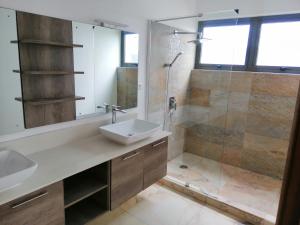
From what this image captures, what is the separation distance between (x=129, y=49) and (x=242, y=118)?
1.97m

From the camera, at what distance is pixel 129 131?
Answer: 2.48 metres

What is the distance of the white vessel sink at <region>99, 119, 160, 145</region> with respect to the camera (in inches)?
80.5

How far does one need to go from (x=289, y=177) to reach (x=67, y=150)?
1.76 metres

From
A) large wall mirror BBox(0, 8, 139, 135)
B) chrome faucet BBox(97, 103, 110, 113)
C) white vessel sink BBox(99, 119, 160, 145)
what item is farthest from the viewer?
chrome faucet BBox(97, 103, 110, 113)

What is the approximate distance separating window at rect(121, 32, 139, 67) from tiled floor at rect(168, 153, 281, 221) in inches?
64.5

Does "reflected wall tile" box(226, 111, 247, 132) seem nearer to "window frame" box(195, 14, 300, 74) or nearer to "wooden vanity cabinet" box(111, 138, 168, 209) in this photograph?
"window frame" box(195, 14, 300, 74)

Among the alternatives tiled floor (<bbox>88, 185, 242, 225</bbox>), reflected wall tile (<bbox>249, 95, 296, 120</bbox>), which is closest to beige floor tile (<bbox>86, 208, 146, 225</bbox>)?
tiled floor (<bbox>88, 185, 242, 225</bbox>)

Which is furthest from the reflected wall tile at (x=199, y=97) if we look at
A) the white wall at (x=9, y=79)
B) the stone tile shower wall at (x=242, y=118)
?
the white wall at (x=9, y=79)

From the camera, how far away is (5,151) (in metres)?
1.60

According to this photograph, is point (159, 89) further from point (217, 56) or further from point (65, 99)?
point (65, 99)

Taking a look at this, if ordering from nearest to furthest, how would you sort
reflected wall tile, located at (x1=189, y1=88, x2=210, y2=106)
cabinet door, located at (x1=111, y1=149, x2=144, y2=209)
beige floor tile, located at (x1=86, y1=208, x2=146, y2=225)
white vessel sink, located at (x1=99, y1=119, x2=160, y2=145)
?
cabinet door, located at (x1=111, y1=149, x2=144, y2=209)
white vessel sink, located at (x1=99, y1=119, x2=160, y2=145)
beige floor tile, located at (x1=86, y1=208, x2=146, y2=225)
reflected wall tile, located at (x1=189, y1=88, x2=210, y2=106)

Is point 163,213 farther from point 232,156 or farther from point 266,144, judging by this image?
point 266,144

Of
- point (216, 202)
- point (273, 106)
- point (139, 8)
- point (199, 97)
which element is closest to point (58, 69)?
point (139, 8)

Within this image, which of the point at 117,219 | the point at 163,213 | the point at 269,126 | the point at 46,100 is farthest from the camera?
the point at 269,126
